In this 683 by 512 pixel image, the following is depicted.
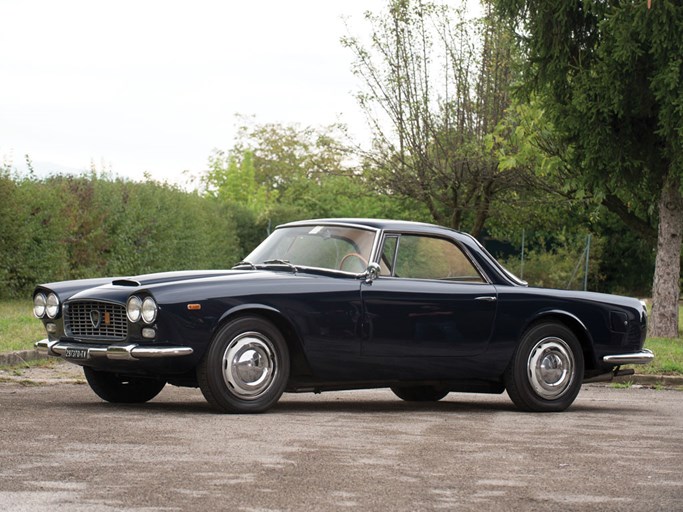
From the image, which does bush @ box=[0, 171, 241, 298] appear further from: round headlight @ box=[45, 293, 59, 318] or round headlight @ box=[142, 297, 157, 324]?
round headlight @ box=[142, 297, 157, 324]

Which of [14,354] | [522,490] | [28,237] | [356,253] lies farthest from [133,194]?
[522,490]

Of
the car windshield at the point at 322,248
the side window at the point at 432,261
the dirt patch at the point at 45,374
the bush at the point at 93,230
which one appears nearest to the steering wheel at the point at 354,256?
the car windshield at the point at 322,248

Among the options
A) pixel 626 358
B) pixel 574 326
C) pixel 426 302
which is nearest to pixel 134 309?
pixel 426 302

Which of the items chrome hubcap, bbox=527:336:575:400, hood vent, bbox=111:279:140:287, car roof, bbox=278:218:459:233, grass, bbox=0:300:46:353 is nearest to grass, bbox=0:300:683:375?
grass, bbox=0:300:46:353

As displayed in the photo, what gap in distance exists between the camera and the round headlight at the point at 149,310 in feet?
30.5

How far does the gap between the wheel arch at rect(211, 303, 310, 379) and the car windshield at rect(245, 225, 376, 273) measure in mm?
761

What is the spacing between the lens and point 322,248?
34.5ft

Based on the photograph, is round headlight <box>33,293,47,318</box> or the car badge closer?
the car badge

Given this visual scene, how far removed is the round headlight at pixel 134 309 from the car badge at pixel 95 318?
0.44 m

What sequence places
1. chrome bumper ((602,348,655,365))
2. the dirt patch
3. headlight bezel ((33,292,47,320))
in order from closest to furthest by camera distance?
headlight bezel ((33,292,47,320))
chrome bumper ((602,348,655,365))
the dirt patch

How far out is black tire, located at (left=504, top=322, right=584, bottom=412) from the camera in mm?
10867

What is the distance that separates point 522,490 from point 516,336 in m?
4.27

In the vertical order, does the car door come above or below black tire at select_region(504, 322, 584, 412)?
above

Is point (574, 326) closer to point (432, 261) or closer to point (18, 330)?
point (432, 261)
